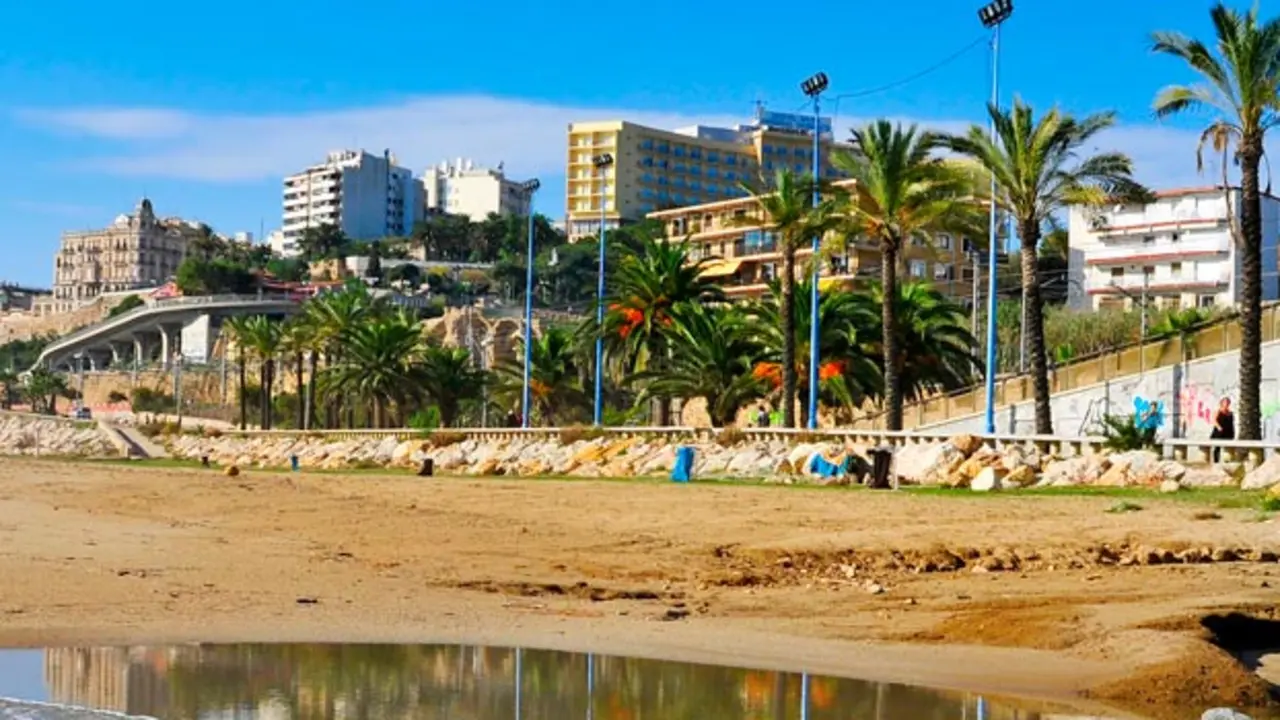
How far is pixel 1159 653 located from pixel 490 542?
34.1 feet

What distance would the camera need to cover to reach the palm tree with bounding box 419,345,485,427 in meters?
76.0

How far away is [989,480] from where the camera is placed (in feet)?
86.6

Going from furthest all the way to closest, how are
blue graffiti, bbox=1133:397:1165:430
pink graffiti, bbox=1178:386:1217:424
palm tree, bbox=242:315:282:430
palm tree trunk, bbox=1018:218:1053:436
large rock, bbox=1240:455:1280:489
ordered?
palm tree, bbox=242:315:282:430 < pink graffiti, bbox=1178:386:1217:424 < blue graffiti, bbox=1133:397:1165:430 < palm tree trunk, bbox=1018:218:1053:436 < large rock, bbox=1240:455:1280:489

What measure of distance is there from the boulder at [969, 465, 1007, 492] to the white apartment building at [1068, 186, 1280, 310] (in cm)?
5933

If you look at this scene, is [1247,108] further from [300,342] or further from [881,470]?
[300,342]

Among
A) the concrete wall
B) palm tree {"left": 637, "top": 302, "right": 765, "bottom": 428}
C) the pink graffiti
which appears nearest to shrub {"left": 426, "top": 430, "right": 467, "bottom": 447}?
palm tree {"left": 637, "top": 302, "right": 765, "bottom": 428}

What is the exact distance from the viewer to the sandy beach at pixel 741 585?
11.1 metres

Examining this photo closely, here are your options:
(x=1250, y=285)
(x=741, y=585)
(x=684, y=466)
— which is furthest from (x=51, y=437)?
(x=741, y=585)

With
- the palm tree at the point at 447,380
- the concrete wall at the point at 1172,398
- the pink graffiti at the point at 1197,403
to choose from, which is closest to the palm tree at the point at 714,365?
the concrete wall at the point at 1172,398

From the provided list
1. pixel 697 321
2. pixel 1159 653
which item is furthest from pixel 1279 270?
pixel 1159 653

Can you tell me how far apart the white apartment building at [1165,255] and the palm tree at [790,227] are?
44.3m

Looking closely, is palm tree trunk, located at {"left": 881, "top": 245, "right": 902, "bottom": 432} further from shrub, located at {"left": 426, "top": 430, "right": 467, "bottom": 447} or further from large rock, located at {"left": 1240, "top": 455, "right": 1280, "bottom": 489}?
shrub, located at {"left": 426, "top": 430, "right": 467, "bottom": 447}

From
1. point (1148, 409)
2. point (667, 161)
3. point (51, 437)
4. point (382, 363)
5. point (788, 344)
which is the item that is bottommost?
point (51, 437)

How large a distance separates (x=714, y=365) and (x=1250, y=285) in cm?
2295
